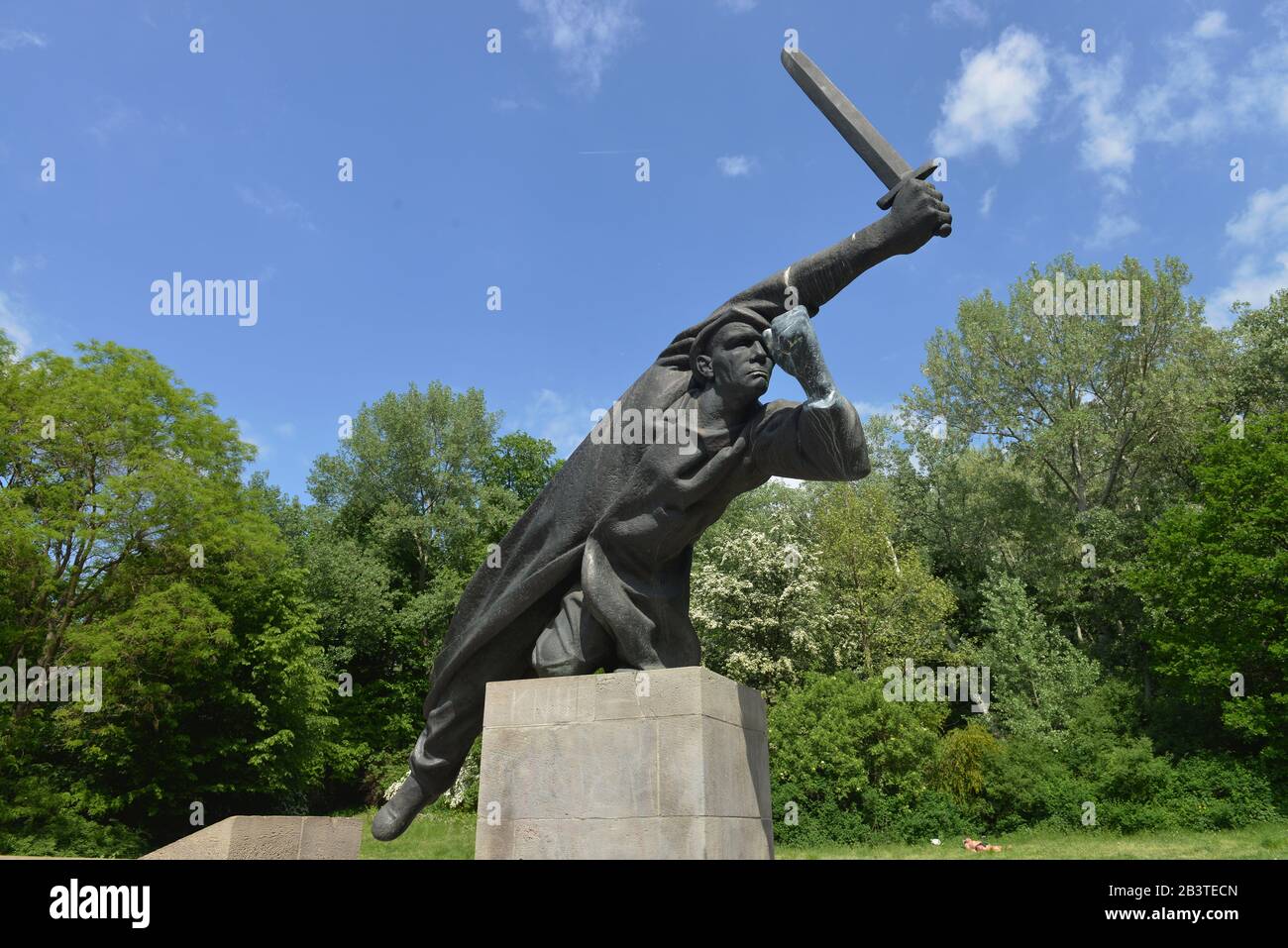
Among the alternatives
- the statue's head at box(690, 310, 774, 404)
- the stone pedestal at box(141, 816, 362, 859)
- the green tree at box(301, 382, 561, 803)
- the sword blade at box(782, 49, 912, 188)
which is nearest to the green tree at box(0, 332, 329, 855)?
the green tree at box(301, 382, 561, 803)

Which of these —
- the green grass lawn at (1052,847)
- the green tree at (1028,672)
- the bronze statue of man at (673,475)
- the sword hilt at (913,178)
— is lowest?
the green grass lawn at (1052,847)

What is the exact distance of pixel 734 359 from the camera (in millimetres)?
6113

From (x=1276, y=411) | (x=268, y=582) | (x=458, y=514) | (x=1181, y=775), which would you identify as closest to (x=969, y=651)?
(x=1181, y=775)

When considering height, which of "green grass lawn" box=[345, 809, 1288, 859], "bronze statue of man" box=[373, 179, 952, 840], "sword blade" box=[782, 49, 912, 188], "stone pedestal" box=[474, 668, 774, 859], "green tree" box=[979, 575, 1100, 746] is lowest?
"green grass lawn" box=[345, 809, 1288, 859]

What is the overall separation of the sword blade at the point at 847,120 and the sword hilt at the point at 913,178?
70 mm

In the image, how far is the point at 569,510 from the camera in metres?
6.51

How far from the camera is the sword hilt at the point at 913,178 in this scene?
586 cm

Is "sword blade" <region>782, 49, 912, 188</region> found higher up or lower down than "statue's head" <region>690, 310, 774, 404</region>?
higher up

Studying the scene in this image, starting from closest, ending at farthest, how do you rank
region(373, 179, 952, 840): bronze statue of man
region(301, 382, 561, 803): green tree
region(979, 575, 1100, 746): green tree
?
region(373, 179, 952, 840): bronze statue of man
region(979, 575, 1100, 746): green tree
region(301, 382, 561, 803): green tree

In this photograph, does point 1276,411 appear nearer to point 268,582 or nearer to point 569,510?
point 569,510

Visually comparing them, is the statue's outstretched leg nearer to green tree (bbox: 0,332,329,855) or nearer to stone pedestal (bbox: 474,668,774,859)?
stone pedestal (bbox: 474,668,774,859)

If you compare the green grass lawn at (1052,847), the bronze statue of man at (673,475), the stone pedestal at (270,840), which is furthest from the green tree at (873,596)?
the bronze statue of man at (673,475)

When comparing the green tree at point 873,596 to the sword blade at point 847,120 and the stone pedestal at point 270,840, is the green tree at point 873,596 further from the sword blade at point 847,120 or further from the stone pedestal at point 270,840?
the sword blade at point 847,120

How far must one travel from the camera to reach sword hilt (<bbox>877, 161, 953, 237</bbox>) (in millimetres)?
5855
